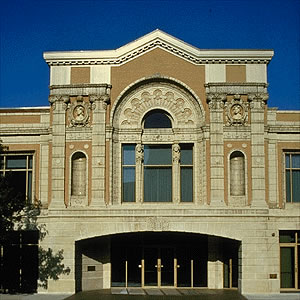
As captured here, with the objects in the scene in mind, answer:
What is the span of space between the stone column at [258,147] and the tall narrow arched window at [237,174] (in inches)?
23.3

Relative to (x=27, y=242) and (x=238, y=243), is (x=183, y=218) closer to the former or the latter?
(x=238, y=243)

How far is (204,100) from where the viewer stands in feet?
92.3

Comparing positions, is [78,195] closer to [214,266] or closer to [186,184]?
[186,184]

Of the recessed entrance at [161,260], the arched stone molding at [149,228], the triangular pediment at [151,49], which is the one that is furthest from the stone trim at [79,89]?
the recessed entrance at [161,260]

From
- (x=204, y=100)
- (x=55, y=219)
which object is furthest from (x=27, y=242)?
(x=204, y=100)

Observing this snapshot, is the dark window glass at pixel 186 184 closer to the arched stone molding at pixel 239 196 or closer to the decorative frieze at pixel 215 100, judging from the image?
the arched stone molding at pixel 239 196

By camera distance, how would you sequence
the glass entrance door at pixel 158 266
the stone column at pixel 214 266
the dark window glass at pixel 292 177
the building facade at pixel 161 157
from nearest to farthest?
the building facade at pixel 161 157, the dark window glass at pixel 292 177, the stone column at pixel 214 266, the glass entrance door at pixel 158 266

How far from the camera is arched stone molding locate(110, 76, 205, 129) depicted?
1120 inches

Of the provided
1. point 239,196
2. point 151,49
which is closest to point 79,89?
point 151,49

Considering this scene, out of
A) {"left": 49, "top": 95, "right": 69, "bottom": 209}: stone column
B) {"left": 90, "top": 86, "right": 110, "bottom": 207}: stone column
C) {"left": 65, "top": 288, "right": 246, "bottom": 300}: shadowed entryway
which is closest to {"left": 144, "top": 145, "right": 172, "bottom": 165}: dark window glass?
{"left": 90, "top": 86, "right": 110, "bottom": 207}: stone column

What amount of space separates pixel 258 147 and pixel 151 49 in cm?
670

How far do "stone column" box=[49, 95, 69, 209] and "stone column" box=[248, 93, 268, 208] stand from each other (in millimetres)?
8529

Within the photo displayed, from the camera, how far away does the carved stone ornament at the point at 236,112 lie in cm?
2788

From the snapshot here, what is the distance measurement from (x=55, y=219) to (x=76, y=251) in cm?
173
